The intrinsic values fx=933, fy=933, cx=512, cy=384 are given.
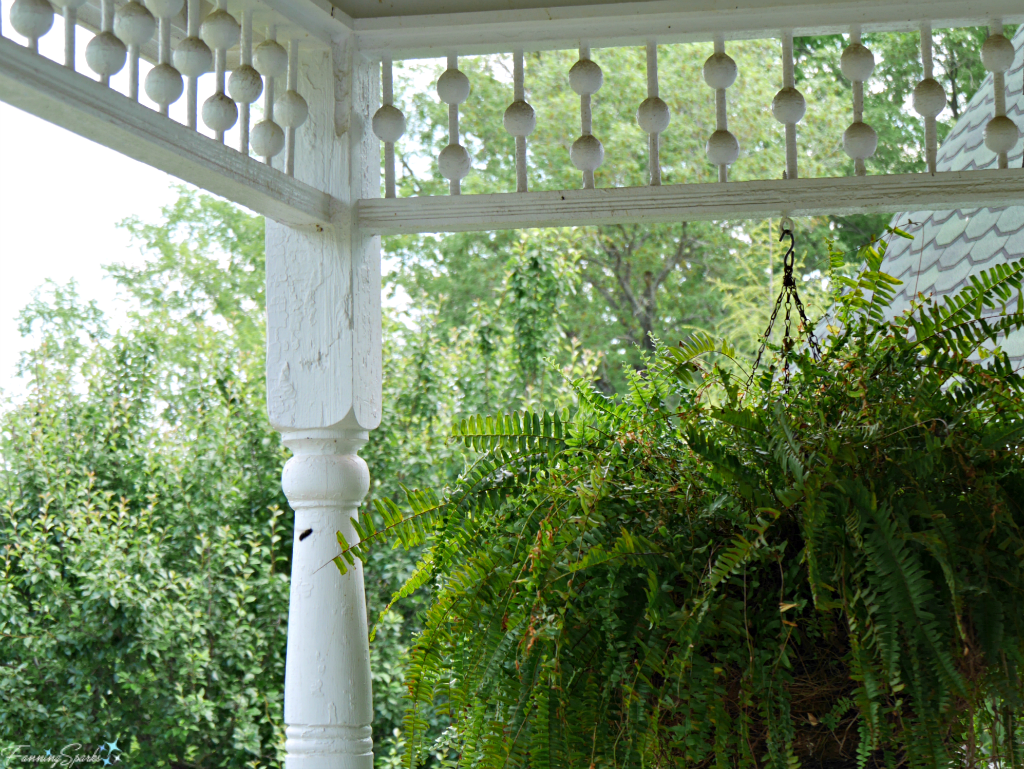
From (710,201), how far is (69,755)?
3.47 meters

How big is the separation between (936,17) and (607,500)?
0.84 m

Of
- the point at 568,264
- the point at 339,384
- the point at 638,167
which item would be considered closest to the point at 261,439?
the point at 568,264

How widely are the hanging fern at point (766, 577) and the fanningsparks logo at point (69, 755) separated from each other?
10.2 ft

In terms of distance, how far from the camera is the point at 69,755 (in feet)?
11.8

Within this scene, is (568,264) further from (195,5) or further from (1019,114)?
(195,5)

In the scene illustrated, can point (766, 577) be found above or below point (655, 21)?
below

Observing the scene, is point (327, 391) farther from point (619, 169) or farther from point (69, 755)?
point (619, 169)

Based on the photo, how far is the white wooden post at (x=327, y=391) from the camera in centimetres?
126

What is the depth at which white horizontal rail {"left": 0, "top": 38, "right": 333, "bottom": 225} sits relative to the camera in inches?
33.7

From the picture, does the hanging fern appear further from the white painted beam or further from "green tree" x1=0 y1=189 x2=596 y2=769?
"green tree" x1=0 y1=189 x2=596 y2=769

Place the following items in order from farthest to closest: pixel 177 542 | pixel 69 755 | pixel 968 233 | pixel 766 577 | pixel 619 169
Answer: pixel 619 169, pixel 177 542, pixel 69 755, pixel 968 233, pixel 766 577

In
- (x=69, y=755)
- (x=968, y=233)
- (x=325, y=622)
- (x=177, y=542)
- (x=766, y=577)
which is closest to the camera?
(x=766, y=577)

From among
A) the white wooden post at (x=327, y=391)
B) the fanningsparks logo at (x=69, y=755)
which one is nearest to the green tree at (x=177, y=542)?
the fanningsparks logo at (x=69, y=755)

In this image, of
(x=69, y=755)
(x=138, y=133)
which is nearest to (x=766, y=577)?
(x=138, y=133)
